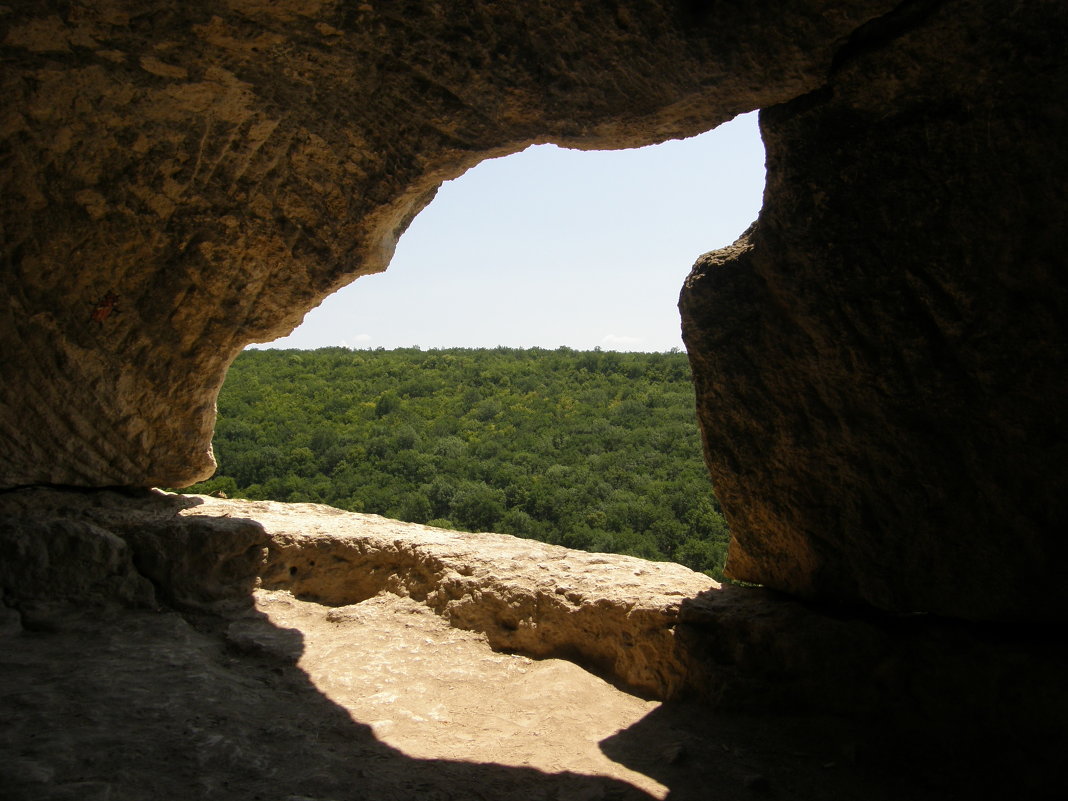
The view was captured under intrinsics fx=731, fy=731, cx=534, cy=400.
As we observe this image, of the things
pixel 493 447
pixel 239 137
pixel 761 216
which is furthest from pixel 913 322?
pixel 493 447

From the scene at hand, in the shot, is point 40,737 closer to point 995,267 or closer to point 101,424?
point 101,424

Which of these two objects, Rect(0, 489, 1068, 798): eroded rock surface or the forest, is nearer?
Rect(0, 489, 1068, 798): eroded rock surface

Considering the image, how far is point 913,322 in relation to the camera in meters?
2.81

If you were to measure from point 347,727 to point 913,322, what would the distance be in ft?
9.51

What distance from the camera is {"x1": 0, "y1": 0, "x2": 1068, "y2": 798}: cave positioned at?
8.37 ft

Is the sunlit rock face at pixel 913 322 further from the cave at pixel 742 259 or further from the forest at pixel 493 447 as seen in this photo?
the forest at pixel 493 447

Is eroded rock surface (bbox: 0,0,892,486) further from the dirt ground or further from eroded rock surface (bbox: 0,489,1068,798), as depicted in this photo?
the dirt ground

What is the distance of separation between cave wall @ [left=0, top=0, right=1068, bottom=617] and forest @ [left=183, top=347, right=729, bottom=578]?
6578 millimetres

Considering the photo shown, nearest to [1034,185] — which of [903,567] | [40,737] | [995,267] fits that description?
[995,267]

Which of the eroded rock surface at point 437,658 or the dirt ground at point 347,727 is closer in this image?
the dirt ground at point 347,727

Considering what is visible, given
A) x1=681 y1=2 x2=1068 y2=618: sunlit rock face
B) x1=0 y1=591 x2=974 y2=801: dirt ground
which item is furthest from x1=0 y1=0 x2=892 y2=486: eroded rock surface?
x1=0 y1=591 x2=974 y2=801: dirt ground

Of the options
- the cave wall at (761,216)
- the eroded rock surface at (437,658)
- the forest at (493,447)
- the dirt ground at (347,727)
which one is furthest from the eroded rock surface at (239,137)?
the forest at (493,447)

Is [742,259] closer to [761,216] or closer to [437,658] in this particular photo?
[761,216]

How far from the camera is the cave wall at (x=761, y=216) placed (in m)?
2.53
